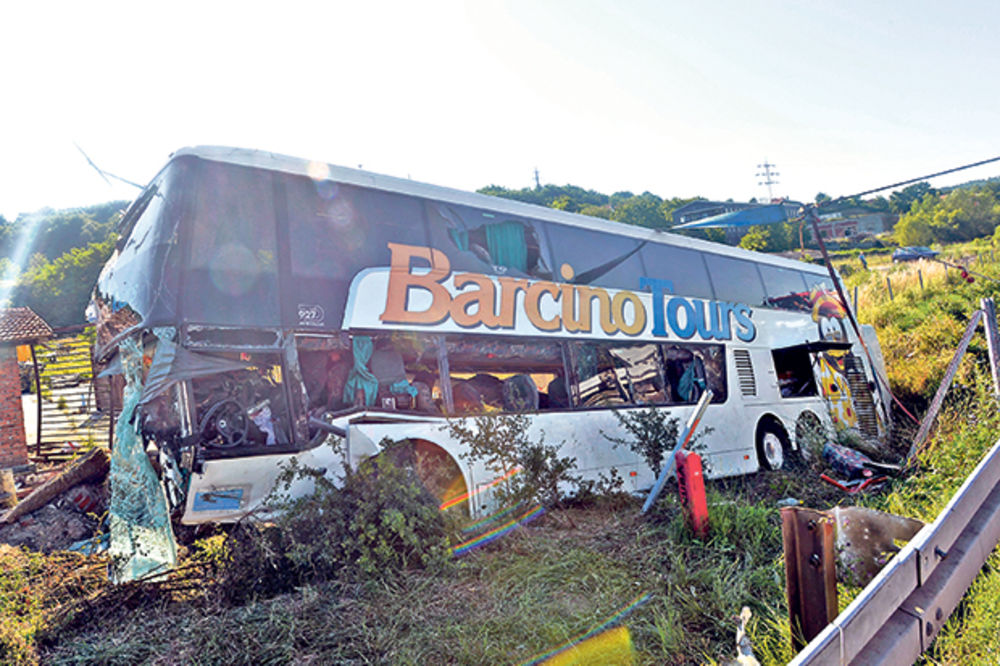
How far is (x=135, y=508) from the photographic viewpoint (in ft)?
15.8

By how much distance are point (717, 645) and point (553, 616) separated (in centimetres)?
99

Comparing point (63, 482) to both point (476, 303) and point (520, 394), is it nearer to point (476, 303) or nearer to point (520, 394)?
point (476, 303)

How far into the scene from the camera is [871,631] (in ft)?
6.75

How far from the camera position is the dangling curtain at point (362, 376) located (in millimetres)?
5559

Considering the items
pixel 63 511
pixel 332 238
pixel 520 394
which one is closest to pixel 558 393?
pixel 520 394

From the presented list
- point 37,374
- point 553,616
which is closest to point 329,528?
point 553,616

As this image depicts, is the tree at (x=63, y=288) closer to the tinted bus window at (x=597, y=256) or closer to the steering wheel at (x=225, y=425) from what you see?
the tinted bus window at (x=597, y=256)

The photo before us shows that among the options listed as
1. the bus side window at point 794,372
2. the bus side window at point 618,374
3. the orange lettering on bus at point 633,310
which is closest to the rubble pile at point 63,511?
the bus side window at point 618,374

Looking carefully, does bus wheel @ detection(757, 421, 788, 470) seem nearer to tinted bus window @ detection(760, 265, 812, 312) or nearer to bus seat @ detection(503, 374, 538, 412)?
tinted bus window @ detection(760, 265, 812, 312)

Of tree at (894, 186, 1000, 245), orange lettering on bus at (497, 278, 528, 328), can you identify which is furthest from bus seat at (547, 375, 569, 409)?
tree at (894, 186, 1000, 245)

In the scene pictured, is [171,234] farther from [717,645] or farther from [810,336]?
[810,336]

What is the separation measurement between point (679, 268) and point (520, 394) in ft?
13.1

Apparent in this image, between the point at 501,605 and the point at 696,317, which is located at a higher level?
the point at 696,317

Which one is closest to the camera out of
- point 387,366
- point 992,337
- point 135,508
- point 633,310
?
point 135,508
